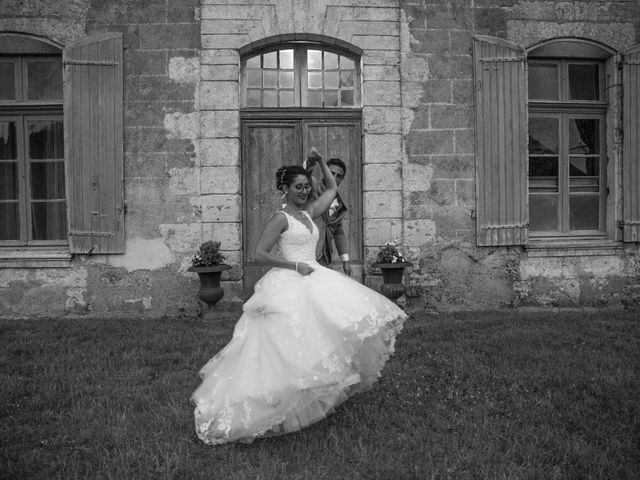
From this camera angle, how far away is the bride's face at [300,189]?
330 centimetres

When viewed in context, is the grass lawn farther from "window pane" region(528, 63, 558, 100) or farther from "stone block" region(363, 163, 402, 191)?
"window pane" region(528, 63, 558, 100)

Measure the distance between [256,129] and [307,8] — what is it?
4.88 ft

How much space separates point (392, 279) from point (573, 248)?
7.60ft

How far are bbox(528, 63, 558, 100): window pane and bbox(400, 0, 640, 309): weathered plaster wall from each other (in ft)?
1.33

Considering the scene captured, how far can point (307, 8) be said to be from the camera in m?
6.32

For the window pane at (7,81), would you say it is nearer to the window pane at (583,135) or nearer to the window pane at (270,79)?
the window pane at (270,79)

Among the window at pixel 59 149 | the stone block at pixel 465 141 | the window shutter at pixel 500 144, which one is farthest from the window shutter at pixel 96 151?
the window shutter at pixel 500 144

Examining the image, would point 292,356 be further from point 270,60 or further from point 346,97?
point 270,60

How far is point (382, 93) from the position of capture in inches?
253

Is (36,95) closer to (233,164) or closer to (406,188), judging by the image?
(233,164)

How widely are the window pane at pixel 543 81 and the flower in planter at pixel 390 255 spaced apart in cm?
Result: 270

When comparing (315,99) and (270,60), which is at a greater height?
(270,60)

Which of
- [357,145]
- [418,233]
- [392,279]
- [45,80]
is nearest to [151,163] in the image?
[45,80]

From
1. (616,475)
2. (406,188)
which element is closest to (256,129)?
(406,188)
